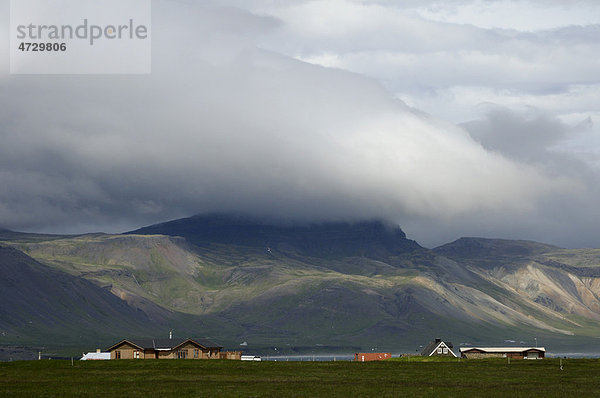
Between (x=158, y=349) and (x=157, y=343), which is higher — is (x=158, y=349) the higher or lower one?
the lower one

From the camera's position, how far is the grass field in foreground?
305ft

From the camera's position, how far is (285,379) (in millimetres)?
113438

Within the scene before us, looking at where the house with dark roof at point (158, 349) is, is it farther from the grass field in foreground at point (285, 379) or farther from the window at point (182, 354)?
the grass field in foreground at point (285, 379)

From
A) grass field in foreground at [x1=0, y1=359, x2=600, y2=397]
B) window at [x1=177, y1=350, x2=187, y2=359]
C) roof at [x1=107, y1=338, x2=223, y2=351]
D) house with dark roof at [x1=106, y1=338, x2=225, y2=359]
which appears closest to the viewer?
grass field in foreground at [x1=0, y1=359, x2=600, y2=397]

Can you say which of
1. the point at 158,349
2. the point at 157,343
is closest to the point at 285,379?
the point at 158,349

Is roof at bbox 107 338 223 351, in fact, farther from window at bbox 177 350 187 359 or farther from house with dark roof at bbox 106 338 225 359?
window at bbox 177 350 187 359

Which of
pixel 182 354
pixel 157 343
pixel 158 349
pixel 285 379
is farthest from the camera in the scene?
pixel 157 343

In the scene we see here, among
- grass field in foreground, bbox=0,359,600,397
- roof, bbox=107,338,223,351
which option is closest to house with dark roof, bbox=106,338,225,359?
roof, bbox=107,338,223,351

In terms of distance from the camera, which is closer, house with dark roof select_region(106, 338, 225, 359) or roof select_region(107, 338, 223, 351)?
house with dark roof select_region(106, 338, 225, 359)

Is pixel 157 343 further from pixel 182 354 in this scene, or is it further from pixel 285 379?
pixel 285 379

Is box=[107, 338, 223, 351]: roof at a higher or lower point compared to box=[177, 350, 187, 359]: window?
higher

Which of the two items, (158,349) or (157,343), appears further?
(157,343)

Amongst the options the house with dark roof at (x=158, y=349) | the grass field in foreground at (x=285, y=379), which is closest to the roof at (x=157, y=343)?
the house with dark roof at (x=158, y=349)

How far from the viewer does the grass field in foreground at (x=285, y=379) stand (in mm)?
93062
